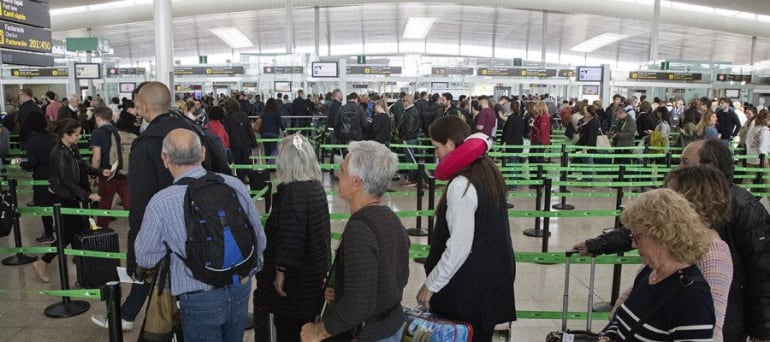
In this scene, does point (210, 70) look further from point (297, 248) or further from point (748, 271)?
point (748, 271)

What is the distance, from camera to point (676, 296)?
204 cm

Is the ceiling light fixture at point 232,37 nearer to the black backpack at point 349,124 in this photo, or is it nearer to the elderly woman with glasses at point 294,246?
the black backpack at point 349,124

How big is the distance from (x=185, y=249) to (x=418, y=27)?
128 feet

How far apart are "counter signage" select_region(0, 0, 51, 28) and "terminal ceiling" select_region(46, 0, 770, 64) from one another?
20.3 metres

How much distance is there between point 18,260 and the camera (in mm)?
6539

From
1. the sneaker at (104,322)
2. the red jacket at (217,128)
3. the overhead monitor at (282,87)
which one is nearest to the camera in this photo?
the sneaker at (104,322)

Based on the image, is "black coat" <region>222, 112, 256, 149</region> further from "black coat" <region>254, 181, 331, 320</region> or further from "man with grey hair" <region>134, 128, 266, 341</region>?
"man with grey hair" <region>134, 128, 266, 341</region>

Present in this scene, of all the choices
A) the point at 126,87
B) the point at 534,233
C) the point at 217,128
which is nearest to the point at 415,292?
the point at 534,233

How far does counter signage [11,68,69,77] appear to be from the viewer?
27.3 m

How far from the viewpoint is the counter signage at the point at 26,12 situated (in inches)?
314

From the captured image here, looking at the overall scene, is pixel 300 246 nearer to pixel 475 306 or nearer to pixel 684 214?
pixel 475 306

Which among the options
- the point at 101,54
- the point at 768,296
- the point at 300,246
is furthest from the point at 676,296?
the point at 101,54

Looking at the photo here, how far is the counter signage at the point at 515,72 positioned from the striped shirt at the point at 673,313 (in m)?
24.3

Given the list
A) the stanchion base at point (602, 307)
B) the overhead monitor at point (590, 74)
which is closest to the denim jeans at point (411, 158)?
the stanchion base at point (602, 307)
